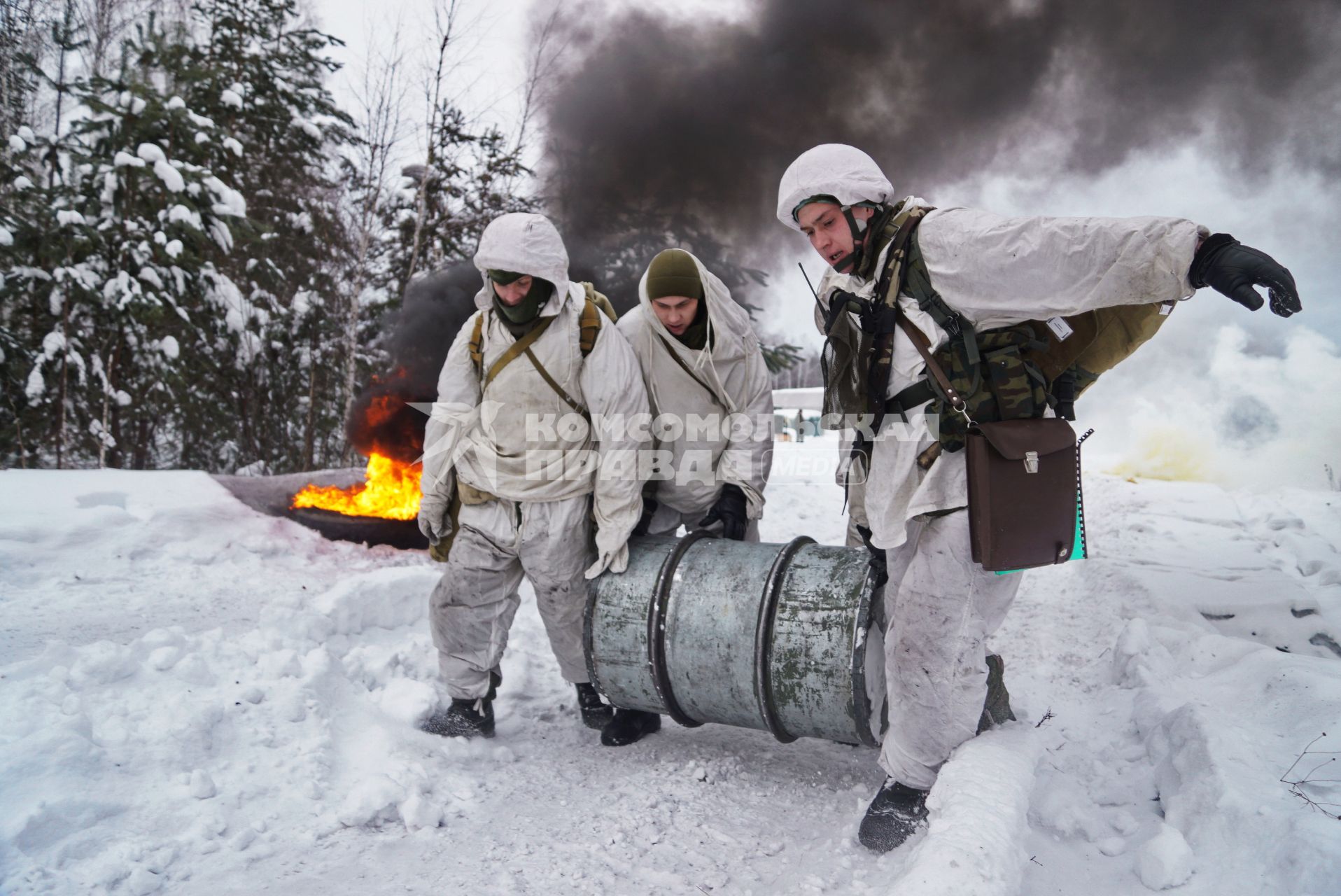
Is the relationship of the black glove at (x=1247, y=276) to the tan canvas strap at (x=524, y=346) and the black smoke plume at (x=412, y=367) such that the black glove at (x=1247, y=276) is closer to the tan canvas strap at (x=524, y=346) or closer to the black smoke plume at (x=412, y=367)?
the tan canvas strap at (x=524, y=346)

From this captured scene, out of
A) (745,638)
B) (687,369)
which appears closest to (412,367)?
(687,369)

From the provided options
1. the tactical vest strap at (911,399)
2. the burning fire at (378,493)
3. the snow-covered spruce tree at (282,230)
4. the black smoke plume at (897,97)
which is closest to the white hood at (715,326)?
the tactical vest strap at (911,399)

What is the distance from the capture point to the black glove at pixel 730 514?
348cm

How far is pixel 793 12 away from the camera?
9633 millimetres

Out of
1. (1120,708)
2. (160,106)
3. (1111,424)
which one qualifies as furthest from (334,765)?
(1111,424)

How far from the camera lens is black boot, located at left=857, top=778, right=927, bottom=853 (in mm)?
2369

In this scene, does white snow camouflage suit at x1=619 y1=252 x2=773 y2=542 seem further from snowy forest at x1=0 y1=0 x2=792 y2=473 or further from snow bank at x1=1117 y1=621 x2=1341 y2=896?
snowy forest at x1=0 y1=0 x2=792 y2=473

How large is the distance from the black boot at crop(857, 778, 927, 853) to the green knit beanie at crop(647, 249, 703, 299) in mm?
2130

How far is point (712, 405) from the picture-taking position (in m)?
3.61

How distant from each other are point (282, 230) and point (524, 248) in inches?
368

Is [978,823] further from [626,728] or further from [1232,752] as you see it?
[626,728]

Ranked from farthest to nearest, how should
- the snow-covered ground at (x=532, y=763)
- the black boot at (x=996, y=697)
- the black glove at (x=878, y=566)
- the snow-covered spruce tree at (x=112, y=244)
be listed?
the snow-covered spruce tree at (x=112, y=244)
the black glove at (x=878, y=566)
the black boot at (x=996, y=697)
the snow-covered ground at (x=532, y=763)

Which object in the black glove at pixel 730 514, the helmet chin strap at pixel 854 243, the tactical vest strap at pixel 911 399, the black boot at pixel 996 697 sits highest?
the helmet chin strap at pixel 854 243

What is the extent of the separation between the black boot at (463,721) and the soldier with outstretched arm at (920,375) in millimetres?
1684
